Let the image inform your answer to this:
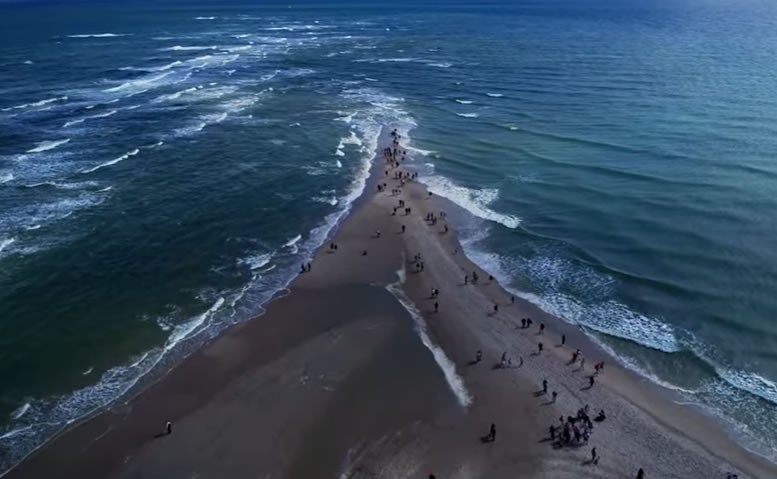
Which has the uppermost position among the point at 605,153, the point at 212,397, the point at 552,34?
the point at 552,34

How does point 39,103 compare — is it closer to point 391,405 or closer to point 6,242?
point 6,242

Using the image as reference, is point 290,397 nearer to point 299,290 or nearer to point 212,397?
point 212,397

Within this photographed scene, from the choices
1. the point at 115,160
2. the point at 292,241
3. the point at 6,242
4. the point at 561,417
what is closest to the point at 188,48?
the point at 115,160

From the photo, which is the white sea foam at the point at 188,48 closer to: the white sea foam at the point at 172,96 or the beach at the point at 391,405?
the white sea foam at the point at 172,96

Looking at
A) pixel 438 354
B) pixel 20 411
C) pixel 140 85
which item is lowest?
pixel 20 411

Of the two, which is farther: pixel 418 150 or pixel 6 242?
pixel 418 150

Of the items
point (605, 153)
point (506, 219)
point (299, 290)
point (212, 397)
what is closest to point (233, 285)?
point (299, 290)
